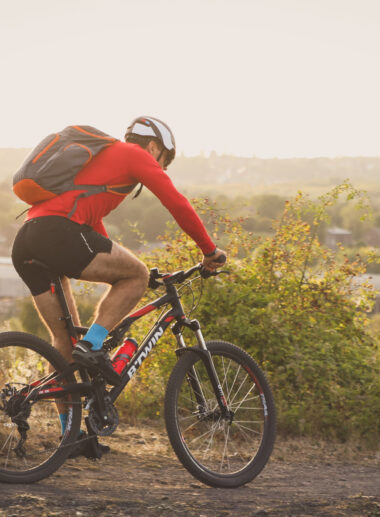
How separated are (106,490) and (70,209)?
148 cm

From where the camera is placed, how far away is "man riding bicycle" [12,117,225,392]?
3.23 m

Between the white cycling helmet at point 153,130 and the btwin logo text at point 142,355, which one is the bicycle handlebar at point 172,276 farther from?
the white cycling helmet at point 153,130

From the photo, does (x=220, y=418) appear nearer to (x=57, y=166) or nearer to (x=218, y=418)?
(x=218, y=418)

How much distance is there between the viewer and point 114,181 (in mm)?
3295

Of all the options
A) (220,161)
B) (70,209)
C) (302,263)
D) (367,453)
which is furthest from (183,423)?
(220,161)

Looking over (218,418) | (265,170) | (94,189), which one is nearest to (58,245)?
(94,189)

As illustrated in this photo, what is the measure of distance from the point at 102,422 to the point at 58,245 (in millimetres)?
978

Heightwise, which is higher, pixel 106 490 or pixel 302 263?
pixel 302 263

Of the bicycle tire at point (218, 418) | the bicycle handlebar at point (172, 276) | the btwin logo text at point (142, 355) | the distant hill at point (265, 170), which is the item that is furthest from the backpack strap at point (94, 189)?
the distant hill at point (265, 170)

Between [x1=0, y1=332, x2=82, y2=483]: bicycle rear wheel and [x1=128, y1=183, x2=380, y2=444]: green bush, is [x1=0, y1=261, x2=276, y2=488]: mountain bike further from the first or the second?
[x1=128, y1=183, x2=380, y2=444]: green bush

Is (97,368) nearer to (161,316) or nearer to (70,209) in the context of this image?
(161,316)

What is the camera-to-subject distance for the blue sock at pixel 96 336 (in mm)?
3307

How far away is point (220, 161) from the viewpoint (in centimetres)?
16762

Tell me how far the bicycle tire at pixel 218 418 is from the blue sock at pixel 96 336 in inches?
19.1
